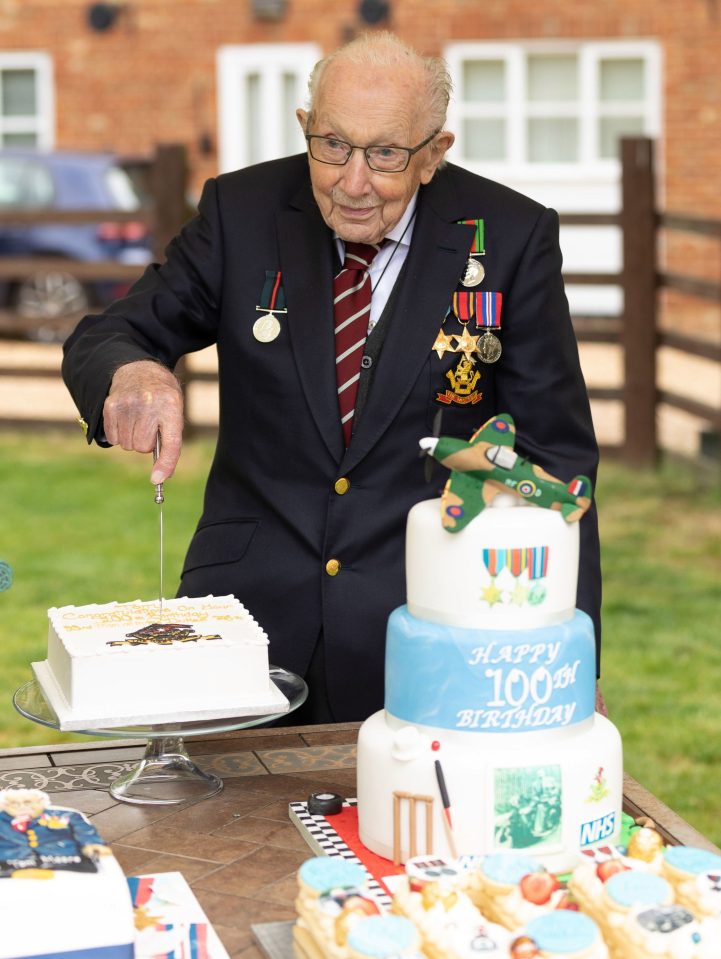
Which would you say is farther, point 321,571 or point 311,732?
point 321,571

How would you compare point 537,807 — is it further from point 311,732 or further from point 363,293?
point 363,293

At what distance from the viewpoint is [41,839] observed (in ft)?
5.56

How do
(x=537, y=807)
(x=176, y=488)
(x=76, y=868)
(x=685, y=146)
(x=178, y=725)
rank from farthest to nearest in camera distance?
(x=685, y=146) < (x=176, y=488) < (x=178, y=725) < (x=537, y=807) < (x=76, y=868)

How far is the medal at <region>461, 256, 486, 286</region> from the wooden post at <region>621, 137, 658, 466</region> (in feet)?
19.1

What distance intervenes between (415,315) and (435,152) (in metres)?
0.25

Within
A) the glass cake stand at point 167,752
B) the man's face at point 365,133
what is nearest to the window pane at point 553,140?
the man's face at point 365,133

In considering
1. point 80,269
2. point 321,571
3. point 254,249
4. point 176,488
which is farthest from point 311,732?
point 80,269

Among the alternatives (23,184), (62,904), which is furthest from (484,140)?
(62,904)

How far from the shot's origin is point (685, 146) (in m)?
13.9

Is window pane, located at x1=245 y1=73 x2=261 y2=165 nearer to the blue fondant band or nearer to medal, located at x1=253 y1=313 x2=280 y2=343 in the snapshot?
medal, located at x1=253 y1=313 x2=280 y2=343

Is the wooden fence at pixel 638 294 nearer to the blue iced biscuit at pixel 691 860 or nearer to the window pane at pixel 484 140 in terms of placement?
the window pane at pixel 484 140

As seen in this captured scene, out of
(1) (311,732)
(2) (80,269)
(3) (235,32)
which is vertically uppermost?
(3) (235,32)

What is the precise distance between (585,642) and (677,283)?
258 inches

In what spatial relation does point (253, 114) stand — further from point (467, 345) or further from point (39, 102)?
point (467, 345)
